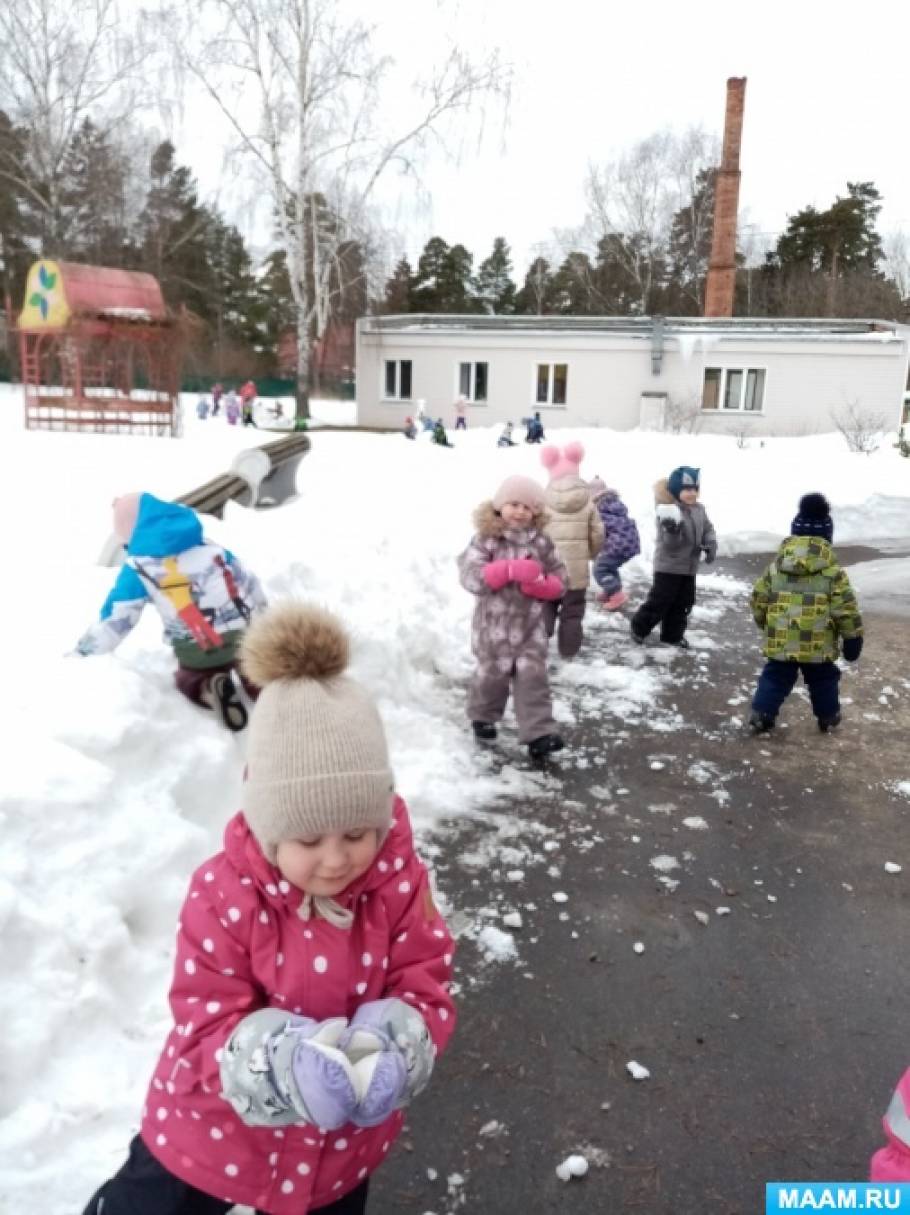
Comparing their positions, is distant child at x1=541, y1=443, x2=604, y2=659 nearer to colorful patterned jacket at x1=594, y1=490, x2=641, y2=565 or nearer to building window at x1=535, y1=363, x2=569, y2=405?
colorful patterned jacket at x1=594, y1=490, x2=641, y2=565

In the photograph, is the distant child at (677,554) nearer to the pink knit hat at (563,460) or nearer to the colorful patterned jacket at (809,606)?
the pink knit hat at (563,460)

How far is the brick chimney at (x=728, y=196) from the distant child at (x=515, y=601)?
32.4 metres

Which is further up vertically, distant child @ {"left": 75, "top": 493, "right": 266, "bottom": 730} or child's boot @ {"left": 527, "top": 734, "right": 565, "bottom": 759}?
distant child @ {"left": 75, "top": 493, "right": 266, "bottom": 730}

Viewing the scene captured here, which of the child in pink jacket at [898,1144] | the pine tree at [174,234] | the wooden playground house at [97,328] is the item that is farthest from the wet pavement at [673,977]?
the pine tree at [174,234]

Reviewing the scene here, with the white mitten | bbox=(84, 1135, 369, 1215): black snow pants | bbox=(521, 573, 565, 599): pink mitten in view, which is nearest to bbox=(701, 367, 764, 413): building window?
the white mitten

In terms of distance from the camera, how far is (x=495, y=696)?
16.2ft

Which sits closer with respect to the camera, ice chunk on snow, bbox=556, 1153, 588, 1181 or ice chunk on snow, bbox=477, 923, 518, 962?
ice chunk on snow, bbox=556, 1153, 588, 1181

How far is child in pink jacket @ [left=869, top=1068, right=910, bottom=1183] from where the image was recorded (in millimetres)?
1667

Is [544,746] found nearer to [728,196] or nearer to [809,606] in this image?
[809,606]

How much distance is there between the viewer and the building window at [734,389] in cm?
2705

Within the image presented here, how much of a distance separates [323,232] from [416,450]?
1458 cm

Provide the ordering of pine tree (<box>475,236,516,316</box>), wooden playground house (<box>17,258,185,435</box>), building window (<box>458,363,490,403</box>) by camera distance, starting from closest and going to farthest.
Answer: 1. wooden playground house (<box>17,258,185,435</box>)
2. building window (<box>458,363,490,403</box>)
3. pine tree (<box>475,236,516,316</box>)

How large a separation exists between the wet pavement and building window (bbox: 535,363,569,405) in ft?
79.1

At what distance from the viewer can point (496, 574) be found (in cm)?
473
